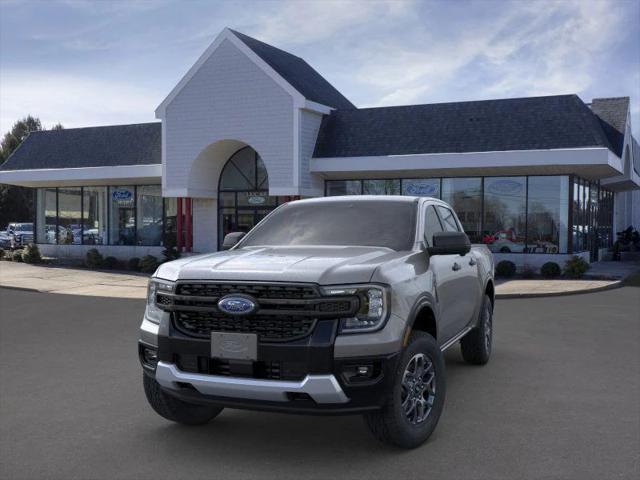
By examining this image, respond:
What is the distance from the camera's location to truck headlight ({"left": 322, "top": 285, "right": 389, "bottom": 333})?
4500mm

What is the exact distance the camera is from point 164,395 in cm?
527

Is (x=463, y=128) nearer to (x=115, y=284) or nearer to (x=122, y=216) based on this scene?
(x=115, y=284)

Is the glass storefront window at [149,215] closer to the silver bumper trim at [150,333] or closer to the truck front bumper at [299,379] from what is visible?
the silver bumper trim at [150,333]

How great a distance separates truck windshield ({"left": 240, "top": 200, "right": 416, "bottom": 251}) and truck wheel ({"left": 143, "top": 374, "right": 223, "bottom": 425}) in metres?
1.59

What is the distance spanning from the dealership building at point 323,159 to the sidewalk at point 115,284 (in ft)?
11.7

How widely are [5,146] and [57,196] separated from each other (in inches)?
1689

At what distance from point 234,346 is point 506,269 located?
18.0m

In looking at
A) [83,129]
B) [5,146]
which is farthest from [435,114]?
[5,146]

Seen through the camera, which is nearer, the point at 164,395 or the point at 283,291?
the point at 283,291

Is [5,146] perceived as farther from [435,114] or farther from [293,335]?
[293,335]

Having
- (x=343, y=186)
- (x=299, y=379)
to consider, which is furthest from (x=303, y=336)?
(x=343, y=186)

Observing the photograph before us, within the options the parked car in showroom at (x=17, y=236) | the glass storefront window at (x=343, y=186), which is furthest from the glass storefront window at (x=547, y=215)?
the parked car in showroom at (x=17, y=236)

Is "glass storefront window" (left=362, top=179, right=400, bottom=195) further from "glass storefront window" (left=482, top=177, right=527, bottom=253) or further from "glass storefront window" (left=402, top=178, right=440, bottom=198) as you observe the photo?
"glass storefront window" (left=482, top=177, right=527, bottom=253)

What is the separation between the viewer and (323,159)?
2361cm
